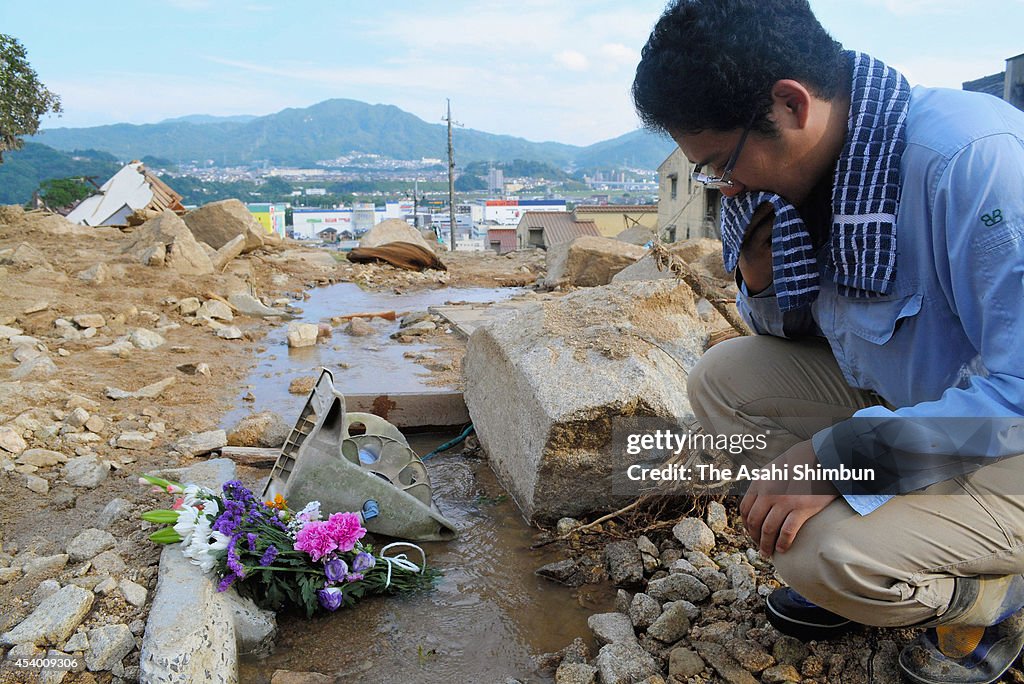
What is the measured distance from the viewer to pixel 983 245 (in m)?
1.56

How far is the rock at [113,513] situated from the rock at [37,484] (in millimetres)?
467

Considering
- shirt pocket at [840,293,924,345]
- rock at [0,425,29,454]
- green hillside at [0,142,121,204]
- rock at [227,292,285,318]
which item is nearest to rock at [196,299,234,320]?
rock at [227,292,285,318]

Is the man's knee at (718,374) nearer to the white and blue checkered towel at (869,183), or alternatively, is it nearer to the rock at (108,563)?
the white and blue checkered towel at (869,183)

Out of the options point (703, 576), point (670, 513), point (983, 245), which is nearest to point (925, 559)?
point (983, 245)

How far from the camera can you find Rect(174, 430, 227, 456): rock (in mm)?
4129

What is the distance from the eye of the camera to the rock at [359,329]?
8.03 m

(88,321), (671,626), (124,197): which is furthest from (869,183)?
(124,197)

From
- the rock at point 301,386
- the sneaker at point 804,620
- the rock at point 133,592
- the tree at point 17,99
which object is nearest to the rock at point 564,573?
the sneaker at point 804,620

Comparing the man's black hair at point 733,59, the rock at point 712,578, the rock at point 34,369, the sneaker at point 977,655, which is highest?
the man's black hair at point 733,59

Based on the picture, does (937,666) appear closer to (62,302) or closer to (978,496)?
(978,496)

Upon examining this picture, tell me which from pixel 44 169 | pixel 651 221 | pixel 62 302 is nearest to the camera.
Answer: pixel 62 302

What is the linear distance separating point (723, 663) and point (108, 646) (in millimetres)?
1770

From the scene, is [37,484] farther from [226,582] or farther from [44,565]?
[226,582]

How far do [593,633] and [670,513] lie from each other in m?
0.82
